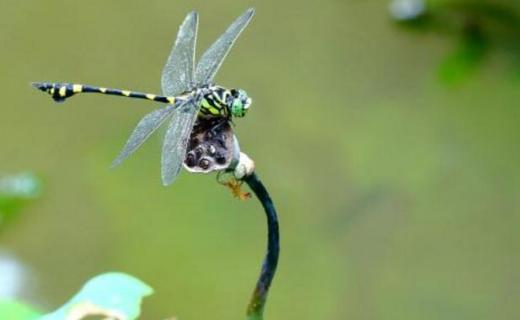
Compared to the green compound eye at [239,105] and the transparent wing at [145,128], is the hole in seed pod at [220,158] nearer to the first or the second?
the green compound eye at [239,105]

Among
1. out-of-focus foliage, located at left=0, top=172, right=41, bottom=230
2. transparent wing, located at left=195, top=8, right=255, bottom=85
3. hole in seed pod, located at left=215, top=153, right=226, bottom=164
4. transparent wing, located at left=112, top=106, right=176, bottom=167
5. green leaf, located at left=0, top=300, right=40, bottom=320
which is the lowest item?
green leaf, located at left=0, top=300, right=40, bottom=320

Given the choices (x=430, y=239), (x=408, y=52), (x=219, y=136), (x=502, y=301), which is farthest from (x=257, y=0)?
(x=219, y=136)

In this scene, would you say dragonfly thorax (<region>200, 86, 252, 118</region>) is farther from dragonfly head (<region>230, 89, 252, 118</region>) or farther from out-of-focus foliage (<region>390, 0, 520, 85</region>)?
out-of-focus foliage (<region>390, 0, 520, 85</region>)

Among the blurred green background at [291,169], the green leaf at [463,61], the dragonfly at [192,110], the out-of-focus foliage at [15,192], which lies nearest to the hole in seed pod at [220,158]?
the dragonfly at [192,110]

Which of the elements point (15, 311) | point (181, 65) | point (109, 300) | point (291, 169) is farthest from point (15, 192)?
point (109, 300)

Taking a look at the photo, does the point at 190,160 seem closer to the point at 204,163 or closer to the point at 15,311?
the point at 204,163

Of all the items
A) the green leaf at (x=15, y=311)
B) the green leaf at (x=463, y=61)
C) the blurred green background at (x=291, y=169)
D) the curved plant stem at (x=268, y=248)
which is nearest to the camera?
the curved plant stem at (x=268, y=248)

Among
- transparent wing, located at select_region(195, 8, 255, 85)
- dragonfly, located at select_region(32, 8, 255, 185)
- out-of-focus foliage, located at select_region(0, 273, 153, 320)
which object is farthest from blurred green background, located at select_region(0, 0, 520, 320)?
out-of-focus foliage, located at select_region(0, 273, 153, 320)
